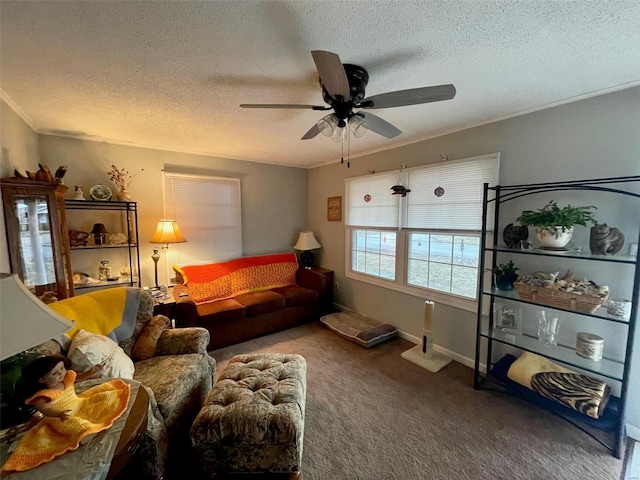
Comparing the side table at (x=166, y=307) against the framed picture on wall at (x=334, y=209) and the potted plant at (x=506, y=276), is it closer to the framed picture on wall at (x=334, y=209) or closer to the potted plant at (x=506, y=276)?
the framed picture on wall at (x=334, y=209)

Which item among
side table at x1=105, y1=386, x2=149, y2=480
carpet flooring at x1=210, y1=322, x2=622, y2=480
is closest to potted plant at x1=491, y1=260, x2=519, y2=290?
carpet flooring at x1=210, y1=322, x2=622, y2=480

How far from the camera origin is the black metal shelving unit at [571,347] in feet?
5.26

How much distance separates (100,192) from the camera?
9.36 feet

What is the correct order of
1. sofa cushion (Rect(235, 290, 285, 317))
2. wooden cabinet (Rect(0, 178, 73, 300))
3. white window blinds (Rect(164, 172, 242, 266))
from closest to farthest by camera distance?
wooden cabinet (Rect(0, 178, 73, 300)) → sofa cushion (Rect(235, 290, 285, 317)) → white window blinds (Rect(164, 172, 242, 266))

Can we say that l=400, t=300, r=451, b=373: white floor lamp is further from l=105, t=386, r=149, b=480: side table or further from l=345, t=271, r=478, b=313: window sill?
l=105, t=386, r=149, b=480: side table

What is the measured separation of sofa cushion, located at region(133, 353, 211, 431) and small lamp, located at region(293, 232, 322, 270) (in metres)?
2.48

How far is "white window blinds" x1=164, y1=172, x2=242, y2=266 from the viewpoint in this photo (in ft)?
11.2

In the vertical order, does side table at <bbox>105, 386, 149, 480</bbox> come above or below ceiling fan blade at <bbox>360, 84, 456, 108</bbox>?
below

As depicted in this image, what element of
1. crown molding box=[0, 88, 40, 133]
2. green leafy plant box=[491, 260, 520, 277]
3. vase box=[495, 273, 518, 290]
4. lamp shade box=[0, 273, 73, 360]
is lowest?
vase box=[495, 273, 518, 290]

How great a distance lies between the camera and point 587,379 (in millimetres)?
1889

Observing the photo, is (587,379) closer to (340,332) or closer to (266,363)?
(340,332)

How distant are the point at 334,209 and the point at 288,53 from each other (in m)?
2.78

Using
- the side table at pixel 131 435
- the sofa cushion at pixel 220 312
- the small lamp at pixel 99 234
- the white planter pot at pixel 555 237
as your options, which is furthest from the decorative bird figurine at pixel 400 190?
the small lamp at pixel 99 234

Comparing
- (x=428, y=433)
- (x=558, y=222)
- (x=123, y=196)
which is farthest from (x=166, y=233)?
(x=558, y=222)
